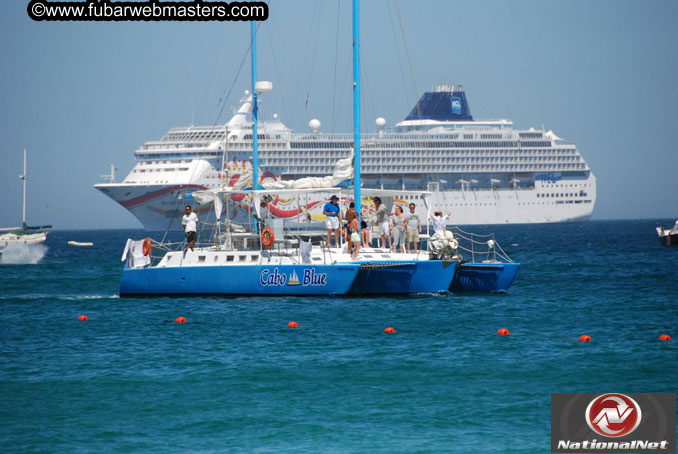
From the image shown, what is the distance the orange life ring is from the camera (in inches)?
842

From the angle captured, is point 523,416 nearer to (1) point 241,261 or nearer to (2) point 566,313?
(2) point 566,313

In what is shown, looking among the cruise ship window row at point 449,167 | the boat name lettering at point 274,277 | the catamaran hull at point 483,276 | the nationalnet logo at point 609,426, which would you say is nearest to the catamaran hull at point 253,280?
the boat name lettering at point 274,277

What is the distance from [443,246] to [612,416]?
11839 mm

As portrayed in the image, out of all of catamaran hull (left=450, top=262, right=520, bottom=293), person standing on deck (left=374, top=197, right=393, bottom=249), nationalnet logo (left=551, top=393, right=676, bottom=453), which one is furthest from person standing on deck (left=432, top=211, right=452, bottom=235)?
nationalnet logo (left=551, top=393, right=676, bottom=453)

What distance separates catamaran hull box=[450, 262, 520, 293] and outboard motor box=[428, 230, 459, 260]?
1179mm

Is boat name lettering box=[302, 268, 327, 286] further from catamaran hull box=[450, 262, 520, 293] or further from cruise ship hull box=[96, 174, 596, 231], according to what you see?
cruise ship hull box=[96, 174, 596, 231]

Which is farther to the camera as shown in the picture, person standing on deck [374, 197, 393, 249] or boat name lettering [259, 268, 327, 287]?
person standing on deck [374, 197, 393, 249]

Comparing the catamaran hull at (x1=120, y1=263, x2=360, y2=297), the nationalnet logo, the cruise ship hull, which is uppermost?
the cruise ship hull

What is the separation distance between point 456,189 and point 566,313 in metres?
87.9

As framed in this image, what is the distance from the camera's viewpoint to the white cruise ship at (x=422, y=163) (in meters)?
93.6

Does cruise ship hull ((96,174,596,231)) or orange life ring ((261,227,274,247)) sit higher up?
cruise ship hull ((96,174,596,231))

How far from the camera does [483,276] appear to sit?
2356 cm

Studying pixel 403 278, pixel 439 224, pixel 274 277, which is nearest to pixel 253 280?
pixel 274 277

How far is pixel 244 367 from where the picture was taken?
14.3m
